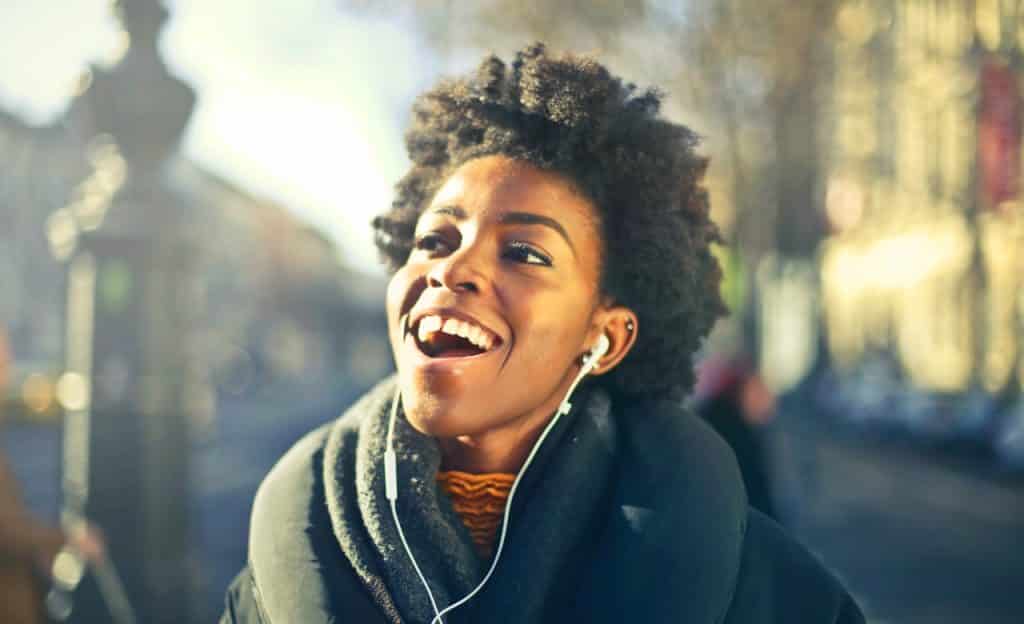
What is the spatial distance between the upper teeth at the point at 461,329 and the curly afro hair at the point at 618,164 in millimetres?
300

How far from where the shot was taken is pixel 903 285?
115 ft

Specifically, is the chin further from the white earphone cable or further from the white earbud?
the white earbud

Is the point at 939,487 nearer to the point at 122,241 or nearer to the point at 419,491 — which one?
the point at 122,241

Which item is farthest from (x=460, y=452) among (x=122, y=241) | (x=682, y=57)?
(x=682, y=57)

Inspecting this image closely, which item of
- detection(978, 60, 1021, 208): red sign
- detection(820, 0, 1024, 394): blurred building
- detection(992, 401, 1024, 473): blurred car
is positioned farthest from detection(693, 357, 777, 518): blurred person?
detection(978, 60, 1021, 208): red sign

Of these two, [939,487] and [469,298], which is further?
[939,487]

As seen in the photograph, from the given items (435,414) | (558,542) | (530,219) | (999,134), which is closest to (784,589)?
(558,542)

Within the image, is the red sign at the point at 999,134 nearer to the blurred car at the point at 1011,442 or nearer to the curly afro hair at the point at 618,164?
the blurred car at the point at 1011,442

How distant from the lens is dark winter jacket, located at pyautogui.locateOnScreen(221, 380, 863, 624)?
1.81m

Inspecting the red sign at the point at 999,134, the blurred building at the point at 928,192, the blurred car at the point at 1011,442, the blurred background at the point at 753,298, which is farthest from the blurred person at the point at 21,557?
the red sign at the point at 999,134

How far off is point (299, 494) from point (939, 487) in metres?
15.1

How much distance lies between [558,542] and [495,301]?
16.1 inches

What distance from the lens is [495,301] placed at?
1956 mm

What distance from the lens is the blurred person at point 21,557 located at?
3.26 metres
